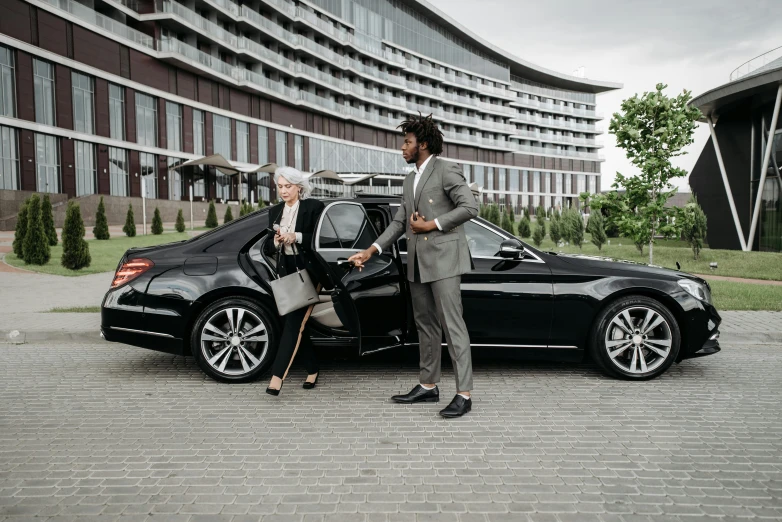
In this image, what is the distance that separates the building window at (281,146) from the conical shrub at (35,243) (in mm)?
38354

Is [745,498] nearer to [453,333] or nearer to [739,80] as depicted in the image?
[453,333]

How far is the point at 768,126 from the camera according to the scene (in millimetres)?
26250

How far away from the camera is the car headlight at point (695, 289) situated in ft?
18.0

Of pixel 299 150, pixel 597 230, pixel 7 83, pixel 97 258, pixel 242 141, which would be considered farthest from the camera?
pixel 299 150

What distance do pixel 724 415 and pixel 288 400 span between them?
328 centimetres

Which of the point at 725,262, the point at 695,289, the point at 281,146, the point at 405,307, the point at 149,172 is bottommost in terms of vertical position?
the point at 725,262

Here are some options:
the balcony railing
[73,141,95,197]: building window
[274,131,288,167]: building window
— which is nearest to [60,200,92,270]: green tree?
[73,141,95,197]: building window

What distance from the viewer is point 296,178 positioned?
16.2ft

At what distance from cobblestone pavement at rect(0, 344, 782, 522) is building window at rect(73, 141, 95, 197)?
114 ft

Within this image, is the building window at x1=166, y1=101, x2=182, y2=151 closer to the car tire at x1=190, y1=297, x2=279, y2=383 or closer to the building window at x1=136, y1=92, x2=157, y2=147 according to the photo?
the building window at x1=136, y1=92, x2=157, y2=147

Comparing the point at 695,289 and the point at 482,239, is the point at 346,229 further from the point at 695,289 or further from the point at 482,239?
the point at 695,289

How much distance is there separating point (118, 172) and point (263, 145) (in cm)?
1566

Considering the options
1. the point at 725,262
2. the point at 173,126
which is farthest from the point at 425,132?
the point at 173,126

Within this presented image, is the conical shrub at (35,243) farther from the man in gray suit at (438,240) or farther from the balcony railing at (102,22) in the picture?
the balcony railing at (102,22)
